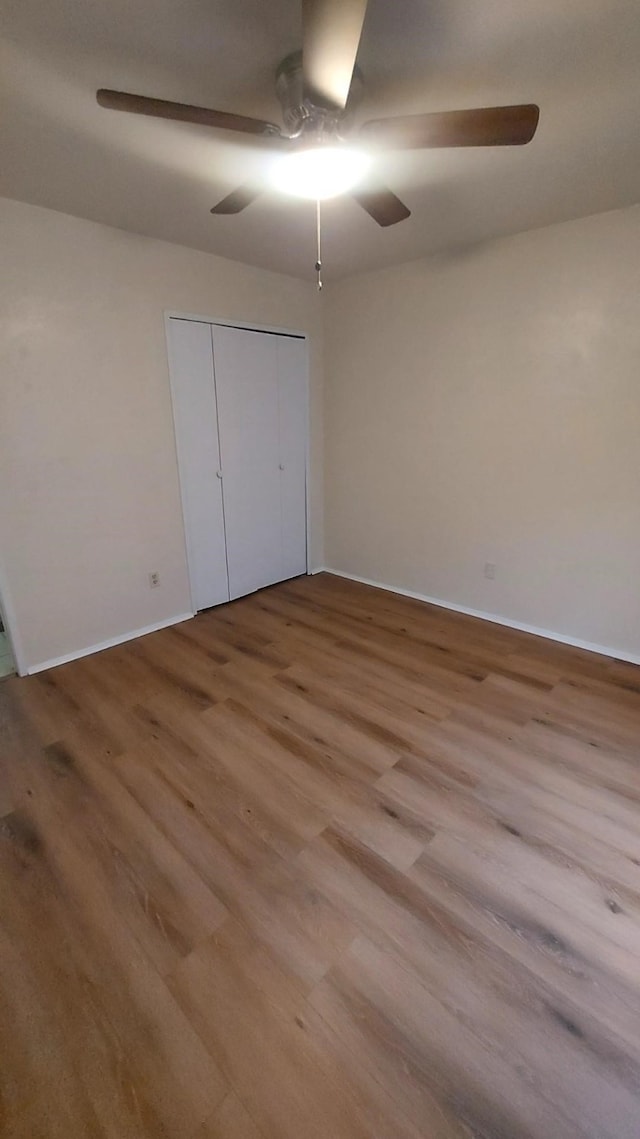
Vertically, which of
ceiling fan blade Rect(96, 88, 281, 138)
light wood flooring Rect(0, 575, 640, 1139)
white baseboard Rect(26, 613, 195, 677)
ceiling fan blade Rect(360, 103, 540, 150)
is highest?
ceiling fan blade Rect(96, 88, 281, 138)

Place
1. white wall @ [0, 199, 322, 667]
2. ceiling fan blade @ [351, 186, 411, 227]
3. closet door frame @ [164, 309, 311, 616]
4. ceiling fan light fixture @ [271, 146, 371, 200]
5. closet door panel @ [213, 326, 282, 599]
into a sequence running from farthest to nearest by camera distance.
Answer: closet door panel @ [213, 326, 282, 599] < closet door frame @ [164, 309, 311, 616] < white wall @ [0, 199, 322, 667] < ceiling fan blade @ [351, 186, 411, 227] < ceiling fan light fixture @ [271, 146, 371, 200]

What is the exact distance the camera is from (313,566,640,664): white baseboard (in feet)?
9.00

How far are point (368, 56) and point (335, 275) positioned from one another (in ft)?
7.19

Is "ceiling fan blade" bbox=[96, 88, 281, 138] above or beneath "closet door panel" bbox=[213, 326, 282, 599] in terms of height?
above

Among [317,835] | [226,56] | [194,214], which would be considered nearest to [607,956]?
[317,835]

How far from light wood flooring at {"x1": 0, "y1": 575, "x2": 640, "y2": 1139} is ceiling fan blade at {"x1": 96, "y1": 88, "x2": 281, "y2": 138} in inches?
85.8

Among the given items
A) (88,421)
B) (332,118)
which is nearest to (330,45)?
(332,118)

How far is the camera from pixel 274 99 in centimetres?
152

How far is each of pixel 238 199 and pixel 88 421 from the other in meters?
1.43

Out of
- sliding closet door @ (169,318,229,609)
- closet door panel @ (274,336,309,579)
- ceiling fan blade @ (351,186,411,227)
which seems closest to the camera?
ceiling fan blade @ (351,186,411,227)

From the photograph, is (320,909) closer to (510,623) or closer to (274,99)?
(510,623)

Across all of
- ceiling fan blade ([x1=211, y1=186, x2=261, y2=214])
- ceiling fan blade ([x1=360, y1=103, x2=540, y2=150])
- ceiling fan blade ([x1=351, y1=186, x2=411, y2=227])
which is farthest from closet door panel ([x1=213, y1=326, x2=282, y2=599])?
ceiling fan blade ([x1=360, y1=103, x2=540, y2=150])

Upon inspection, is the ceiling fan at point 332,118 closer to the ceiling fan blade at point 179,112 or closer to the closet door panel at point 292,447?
the ceiling fan blade at point 179,112

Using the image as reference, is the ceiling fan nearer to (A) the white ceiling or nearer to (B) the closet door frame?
(A) the white ceiling
